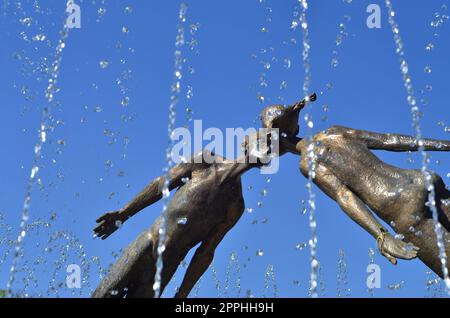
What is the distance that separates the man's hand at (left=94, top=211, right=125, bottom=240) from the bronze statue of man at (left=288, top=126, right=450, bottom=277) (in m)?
2.27

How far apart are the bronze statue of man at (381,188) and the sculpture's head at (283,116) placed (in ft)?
0.82

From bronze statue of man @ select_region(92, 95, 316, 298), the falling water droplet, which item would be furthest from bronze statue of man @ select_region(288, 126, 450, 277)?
the falling water droplet

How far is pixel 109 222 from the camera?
736cm

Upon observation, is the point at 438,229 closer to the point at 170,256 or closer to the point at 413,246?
the point at 413,246

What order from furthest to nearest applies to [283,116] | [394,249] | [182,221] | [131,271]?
[283,116], [182,221], [131,271], [394,249]

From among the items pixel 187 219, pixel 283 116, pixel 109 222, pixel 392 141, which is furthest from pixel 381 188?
pixel 109 222

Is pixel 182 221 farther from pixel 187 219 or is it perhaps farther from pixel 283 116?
pixel 283 116

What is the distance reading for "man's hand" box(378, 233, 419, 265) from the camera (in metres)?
6.00

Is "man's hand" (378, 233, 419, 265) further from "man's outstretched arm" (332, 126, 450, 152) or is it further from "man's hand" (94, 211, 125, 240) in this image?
"man's hand" (94, 211, 125, 240)

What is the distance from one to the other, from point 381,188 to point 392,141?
30.8 inches

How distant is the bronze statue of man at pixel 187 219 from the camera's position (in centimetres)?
662

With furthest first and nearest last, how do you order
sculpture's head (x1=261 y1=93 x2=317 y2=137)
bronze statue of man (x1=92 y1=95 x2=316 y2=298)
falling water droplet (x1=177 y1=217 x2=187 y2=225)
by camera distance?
sculpture's head (x1=261 y1=93 x2=317 y2=137) < falling water droplet (x1=177 y1=217 x2=187 y2=225) < bronze statue of man (x1=92 y1=95 x2=316 y2=298)

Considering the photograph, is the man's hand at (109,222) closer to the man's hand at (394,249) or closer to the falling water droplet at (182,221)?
the falling water droplet at (182,221)
